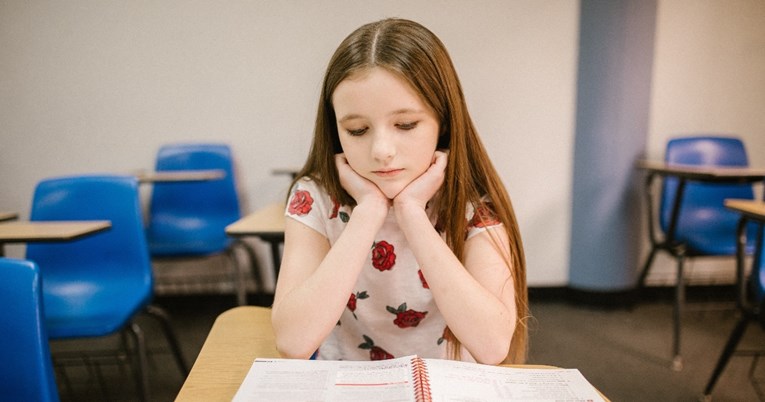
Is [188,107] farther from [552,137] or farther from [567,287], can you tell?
[567,287]

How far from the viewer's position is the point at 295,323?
2.13ft

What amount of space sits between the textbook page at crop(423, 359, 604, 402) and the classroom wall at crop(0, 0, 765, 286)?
230 centimetres

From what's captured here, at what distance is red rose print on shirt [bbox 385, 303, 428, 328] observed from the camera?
0.89 meters

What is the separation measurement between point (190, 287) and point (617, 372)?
2592mm

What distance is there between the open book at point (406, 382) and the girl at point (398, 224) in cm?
11

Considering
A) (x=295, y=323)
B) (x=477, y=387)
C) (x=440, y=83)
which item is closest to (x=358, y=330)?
(x=295, y=323)

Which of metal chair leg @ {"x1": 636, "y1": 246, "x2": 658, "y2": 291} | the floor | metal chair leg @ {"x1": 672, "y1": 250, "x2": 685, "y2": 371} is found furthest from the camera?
metal chair leg @ {"x1": 636, "y1": 246, "x2": 658, "y2": 291}

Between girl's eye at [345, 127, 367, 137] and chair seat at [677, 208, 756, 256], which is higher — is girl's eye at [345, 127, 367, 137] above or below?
above

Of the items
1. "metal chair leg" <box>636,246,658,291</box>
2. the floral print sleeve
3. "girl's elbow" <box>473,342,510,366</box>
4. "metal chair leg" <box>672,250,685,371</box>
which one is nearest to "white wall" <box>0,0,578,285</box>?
"metal chair leg" <box>636,246,658,291</box>

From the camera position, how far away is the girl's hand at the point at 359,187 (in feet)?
2.51

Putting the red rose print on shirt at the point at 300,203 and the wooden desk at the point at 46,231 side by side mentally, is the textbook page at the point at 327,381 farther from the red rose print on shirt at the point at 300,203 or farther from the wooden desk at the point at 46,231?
the wooden desk at the point at 46,231

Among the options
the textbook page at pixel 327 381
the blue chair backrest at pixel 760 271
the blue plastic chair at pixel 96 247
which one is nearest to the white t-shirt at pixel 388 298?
the textbook page at pixel 327 381

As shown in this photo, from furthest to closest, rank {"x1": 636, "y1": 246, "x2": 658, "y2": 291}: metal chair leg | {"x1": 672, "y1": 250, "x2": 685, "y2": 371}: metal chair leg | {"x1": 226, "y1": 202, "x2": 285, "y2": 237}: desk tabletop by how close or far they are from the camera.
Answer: {"x1": 636, "y1": 246, "x2": 658, "y2": 291}: metal chair leg, {"x1": 672, "y1": 250, "x2": 685, "y2": 371}: metal chair leg, {"x1": 226, "y1": 202, "x2": 285, "y2": 237}: desk tabletop

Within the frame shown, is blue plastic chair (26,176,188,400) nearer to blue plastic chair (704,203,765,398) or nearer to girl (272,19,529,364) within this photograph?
girl (272,19,529,364)
